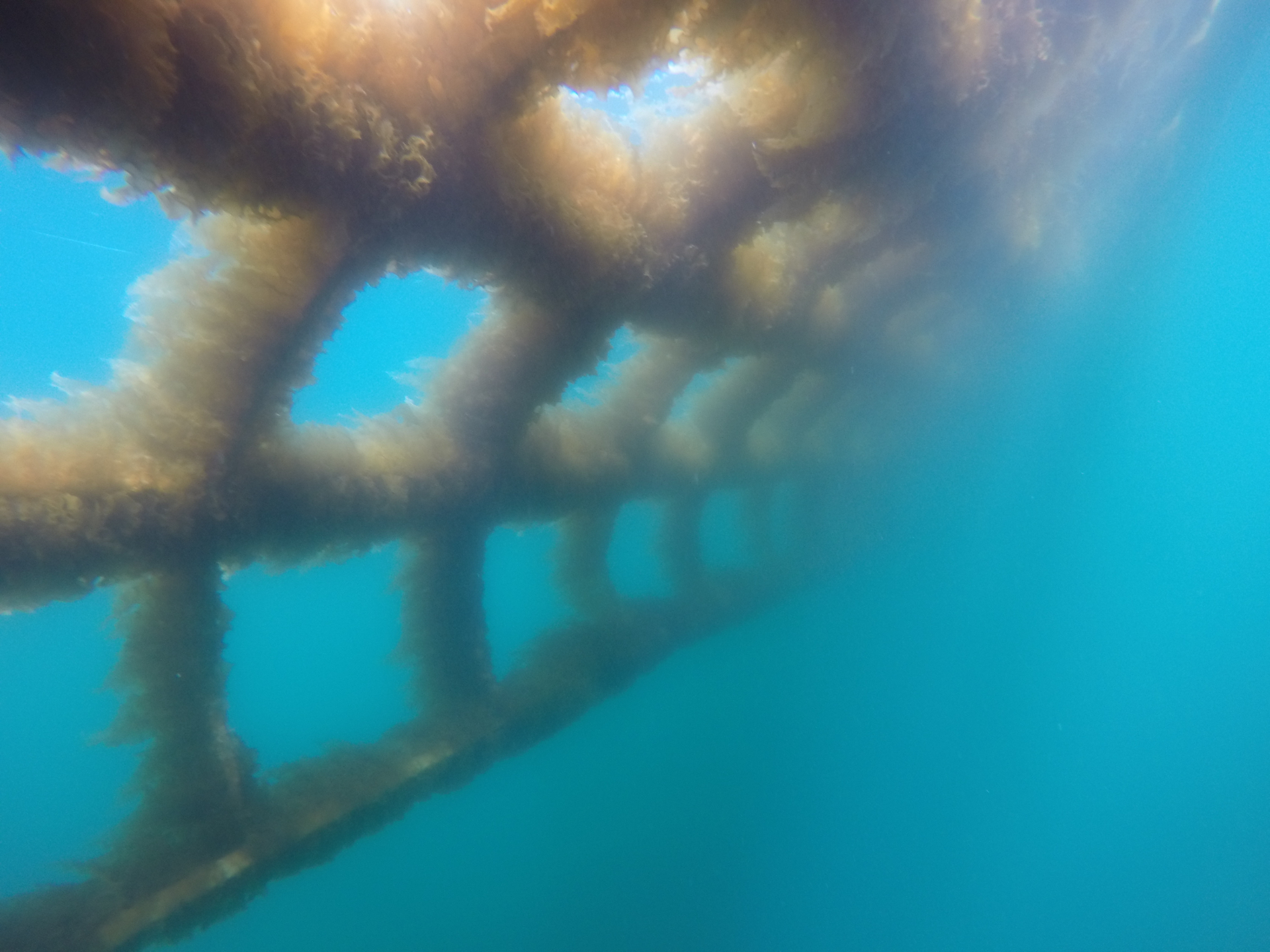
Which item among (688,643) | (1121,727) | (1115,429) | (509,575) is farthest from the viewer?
(509,575)

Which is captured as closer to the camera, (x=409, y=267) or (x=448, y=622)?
(x=409, y=267)

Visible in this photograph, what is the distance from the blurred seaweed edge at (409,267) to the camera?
235 centimetres

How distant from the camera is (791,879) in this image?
2859cm

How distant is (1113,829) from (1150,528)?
191 ft

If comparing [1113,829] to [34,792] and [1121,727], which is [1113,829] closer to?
[1121,727]

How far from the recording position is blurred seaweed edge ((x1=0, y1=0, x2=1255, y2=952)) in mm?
2348

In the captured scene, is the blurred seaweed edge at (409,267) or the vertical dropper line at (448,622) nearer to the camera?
the blurred seaweed edge at (409,267)

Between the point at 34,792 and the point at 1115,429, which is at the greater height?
the point at 34,792

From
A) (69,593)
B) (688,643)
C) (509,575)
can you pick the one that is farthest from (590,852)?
(509,575)

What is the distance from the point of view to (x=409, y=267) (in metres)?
3.58

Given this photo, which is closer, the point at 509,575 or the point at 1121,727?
→ the point at 1121,727

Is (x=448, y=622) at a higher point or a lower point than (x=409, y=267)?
lower

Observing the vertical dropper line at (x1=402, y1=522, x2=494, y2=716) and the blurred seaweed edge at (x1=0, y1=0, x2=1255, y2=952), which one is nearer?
the blurred seaweed edge at (x1=0, y1=0, x2=1255, y2=952)

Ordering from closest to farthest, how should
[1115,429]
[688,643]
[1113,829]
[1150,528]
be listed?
[688,643], [1115,429], [1113,829], [1150,528]
